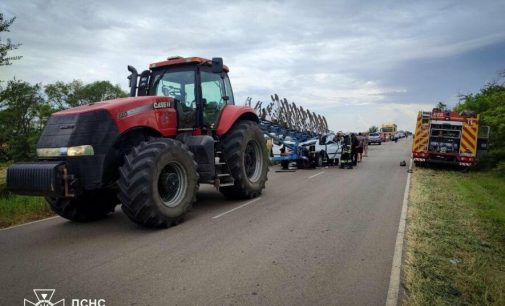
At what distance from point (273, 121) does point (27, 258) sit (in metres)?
16.0

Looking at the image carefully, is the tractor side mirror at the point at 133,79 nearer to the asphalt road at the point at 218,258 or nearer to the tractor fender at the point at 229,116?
the tractor fender at the point at 229,116

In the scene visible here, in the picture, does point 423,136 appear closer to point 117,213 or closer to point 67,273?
point 117,213

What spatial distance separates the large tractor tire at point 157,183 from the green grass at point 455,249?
3.87 meters

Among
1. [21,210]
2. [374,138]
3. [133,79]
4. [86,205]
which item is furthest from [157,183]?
[374,138]

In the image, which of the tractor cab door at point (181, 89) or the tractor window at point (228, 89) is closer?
the tractor cab door at point (181, 89)

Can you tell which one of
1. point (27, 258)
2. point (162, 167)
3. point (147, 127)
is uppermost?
point (147, 127)

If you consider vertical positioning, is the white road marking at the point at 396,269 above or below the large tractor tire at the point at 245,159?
below

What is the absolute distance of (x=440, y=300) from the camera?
4.21m

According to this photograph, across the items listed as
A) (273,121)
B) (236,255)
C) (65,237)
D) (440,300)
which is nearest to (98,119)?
(65,237)

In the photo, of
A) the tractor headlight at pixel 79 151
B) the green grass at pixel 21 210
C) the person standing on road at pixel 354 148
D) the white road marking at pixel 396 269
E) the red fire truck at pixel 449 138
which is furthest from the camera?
the person standing on road at pixel 354 148

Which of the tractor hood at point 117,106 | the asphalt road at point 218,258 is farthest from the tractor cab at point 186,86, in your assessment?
the asphalt road at point 218,258

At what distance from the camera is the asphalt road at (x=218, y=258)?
441 cm

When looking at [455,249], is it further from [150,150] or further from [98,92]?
[98,92]

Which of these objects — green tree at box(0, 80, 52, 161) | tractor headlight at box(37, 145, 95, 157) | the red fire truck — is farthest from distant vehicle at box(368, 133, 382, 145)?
tractor headlight at box(37, 145, 95, 157)
